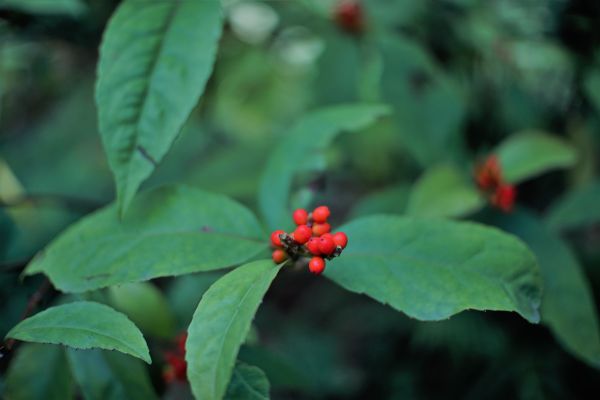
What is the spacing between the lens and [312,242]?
75cm

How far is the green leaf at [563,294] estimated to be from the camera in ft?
3.43

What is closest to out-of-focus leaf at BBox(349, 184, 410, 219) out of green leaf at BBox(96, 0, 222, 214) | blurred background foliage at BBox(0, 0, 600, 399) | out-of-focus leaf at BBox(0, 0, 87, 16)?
blurred background foliage at BBox(0, 0, 600, 399)

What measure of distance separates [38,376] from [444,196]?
868mm

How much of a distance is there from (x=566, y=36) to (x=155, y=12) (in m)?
1.30

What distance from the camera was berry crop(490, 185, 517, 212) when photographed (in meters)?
1.22

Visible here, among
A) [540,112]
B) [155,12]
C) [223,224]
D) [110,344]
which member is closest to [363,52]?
[540,112]

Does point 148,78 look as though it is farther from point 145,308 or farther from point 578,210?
point 578,210

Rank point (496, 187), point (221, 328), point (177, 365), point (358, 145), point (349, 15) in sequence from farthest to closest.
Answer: point (358, 145) → point (349, 15) → point (496, 187) → point (177, 365) → point (221, 328)

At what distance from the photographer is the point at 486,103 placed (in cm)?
181

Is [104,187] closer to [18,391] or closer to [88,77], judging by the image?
[88,77]

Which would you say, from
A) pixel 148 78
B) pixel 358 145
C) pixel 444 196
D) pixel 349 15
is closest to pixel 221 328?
pixel 148 78

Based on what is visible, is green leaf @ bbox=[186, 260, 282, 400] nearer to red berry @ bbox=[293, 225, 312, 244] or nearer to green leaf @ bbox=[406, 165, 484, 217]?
red berry @ bbox=[293, 225, 312, 244]

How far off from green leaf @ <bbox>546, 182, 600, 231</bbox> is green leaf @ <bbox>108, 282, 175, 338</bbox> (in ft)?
3.22

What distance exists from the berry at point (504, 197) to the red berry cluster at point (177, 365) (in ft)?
2.45
